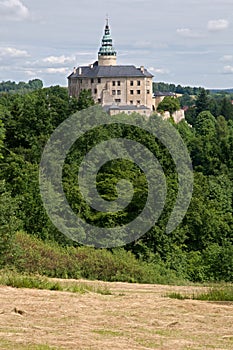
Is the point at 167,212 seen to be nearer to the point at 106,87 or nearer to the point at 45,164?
the point at 45,164

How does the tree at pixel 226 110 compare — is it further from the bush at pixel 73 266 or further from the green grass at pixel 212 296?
the green grass at pixel 212 296

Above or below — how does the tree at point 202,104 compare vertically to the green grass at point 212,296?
above

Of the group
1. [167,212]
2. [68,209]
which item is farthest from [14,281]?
[167,212]

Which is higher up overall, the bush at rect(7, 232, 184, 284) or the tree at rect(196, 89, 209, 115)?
the tree at rect(196, 89, 209, 115)

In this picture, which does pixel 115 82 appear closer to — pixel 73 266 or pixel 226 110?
pixel 226 110

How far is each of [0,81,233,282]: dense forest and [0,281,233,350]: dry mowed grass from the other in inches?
364

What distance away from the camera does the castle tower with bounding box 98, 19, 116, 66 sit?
113 m

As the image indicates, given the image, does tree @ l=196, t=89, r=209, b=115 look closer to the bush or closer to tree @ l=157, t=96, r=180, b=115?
tree @ l=157, t=96, r=180, b=115

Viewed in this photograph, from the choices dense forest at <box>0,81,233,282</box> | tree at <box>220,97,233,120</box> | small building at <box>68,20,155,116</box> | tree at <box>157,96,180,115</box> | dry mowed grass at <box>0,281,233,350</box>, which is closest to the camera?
dry mowed grass at <box>0,281,233,350</box>

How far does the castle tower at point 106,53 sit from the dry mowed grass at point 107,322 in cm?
10005

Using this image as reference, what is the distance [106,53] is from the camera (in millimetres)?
113750

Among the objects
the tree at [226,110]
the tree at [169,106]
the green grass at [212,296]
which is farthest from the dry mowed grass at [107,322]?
the tree at [226,110]

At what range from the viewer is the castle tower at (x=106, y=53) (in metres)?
113

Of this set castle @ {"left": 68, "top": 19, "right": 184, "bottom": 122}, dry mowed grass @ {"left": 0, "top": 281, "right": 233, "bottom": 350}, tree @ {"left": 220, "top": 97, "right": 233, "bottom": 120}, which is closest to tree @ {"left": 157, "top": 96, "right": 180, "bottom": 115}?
castle @ {"left": 68, "top": 19, "right": 184, "bottom": 122}
